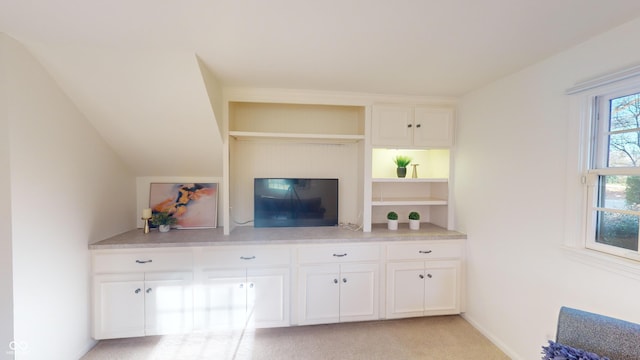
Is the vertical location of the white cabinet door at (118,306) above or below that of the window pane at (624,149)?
below

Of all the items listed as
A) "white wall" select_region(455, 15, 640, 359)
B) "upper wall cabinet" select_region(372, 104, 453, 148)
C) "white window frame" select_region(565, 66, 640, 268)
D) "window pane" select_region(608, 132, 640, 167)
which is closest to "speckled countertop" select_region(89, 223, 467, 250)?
"white wall" select_region(455, 15, 640, 359)

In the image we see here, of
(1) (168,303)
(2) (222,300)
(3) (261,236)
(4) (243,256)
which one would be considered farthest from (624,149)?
(1) (168,303)

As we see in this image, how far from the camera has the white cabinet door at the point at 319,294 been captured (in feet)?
7.69

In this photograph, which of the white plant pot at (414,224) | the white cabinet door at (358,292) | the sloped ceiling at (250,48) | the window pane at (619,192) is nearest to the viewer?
the sloped ceiling at (250,48)

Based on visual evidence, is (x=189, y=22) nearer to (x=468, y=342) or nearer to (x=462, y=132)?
(x=462, y=132)

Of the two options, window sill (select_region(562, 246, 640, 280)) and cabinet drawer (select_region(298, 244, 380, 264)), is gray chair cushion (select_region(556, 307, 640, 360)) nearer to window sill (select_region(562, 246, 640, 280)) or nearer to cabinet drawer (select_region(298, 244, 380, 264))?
window sill (select_region(562, 246, 640, 280))

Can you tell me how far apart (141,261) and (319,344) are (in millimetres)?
1640

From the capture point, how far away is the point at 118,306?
7.06 feet

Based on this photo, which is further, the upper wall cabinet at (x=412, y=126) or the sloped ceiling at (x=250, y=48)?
the upper wall cabinet at (x=412, y=126)

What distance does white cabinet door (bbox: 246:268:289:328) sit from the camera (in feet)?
7.50

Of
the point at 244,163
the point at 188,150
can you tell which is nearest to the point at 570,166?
the point at 244,163

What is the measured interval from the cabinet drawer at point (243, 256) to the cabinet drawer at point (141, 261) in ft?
0.43

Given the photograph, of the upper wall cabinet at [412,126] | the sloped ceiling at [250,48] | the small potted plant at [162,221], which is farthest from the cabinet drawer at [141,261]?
the upper wall cabinet at [412,126]

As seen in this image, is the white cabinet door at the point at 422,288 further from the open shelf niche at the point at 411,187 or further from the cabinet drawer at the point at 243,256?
the cabinet drawer at the point at 243,256
